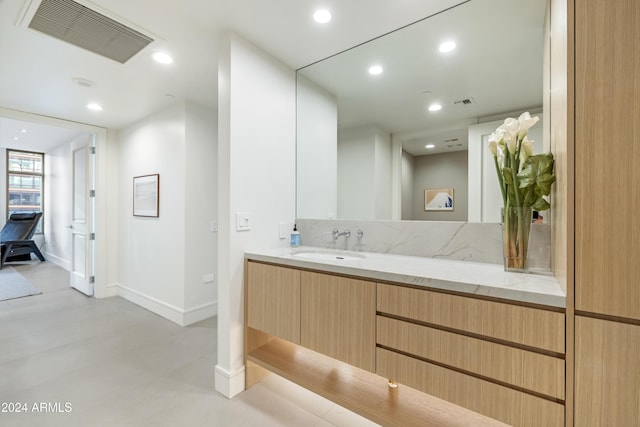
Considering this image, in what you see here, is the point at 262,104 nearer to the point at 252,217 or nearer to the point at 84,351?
the point at 252,217

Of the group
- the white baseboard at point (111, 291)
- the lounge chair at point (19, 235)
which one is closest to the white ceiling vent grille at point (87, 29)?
the white baseboard at point (111, 291)

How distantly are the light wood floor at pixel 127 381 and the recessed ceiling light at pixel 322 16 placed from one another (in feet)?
8.19

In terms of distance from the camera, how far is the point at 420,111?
195 cm

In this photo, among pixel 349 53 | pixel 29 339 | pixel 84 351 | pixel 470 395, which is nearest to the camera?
pixel 470 395

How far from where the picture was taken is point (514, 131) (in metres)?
1.34

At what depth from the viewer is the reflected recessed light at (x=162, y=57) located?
216cm

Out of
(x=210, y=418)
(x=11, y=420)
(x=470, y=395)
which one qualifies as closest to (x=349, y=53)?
(x=470, y=395)

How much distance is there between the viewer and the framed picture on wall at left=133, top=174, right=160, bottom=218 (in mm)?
3402

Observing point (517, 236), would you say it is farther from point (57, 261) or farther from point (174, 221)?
point (57, 261)

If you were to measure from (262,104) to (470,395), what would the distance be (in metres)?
2.13

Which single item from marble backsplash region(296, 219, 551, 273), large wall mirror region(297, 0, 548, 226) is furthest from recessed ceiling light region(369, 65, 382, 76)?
marble backsplash region(296, 219, 551, 273)

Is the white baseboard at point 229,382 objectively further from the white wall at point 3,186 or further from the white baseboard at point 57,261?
the white wall at point 3,186

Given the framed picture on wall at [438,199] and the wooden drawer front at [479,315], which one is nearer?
the wooden drawer front at [479,315]
